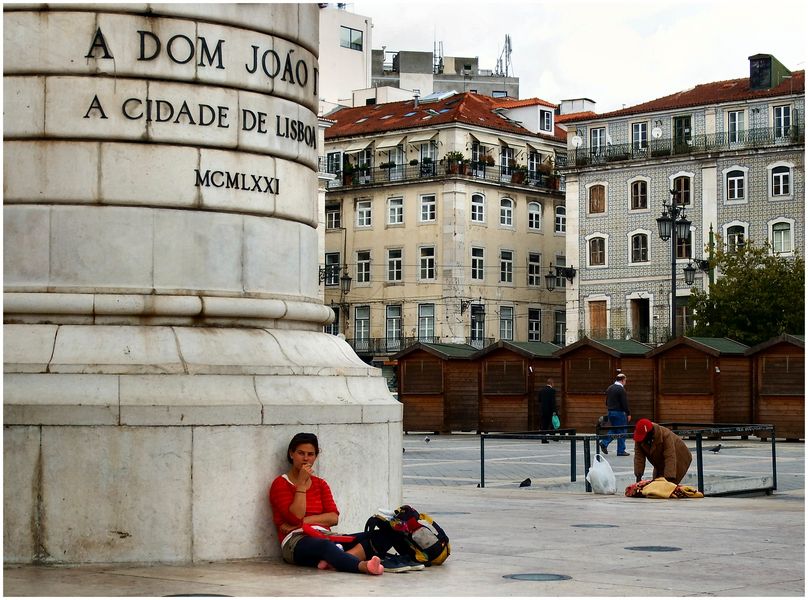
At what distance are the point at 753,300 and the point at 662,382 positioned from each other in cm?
1982

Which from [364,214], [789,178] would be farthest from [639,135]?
[364,214]

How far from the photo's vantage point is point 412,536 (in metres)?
10.3

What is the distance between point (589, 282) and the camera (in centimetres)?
7325

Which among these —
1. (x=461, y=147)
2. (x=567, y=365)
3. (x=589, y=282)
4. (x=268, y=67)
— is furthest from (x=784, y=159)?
(x=268, y=67)

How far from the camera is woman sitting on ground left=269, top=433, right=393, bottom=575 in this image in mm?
10203

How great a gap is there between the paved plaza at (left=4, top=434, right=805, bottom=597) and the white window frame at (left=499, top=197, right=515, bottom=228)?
58.1m

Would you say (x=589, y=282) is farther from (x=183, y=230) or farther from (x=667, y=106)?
(x=183, y=230)

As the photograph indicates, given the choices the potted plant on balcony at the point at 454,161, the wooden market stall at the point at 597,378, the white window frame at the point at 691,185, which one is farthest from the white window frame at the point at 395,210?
the wooden market stall at the point at 597,378

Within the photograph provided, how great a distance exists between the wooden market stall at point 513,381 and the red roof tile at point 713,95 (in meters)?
30.2

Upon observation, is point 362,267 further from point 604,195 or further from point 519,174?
point 604,195

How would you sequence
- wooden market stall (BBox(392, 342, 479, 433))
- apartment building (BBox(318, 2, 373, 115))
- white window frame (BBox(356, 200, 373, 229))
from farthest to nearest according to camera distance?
apartment building (BBox(318, 2, 373, 115))
white window frame (BBox(356, 200, 373, 229))
wooden market stall (BBox(392, 342, 479, 433))

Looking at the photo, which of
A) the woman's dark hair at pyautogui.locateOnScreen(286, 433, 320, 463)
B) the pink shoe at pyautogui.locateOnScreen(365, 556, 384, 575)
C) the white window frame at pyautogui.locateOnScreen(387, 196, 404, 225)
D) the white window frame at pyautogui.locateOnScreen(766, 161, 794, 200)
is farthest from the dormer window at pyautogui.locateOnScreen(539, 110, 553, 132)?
the pink shoe at pyautogui.locateOnScreen(365, 556, 384, 575)

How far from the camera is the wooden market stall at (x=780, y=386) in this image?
3622 cm

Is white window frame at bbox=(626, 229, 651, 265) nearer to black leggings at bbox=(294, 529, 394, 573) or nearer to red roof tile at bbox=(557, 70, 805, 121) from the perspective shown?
red roof tile at bbox=(557, 70, 805, 121)
